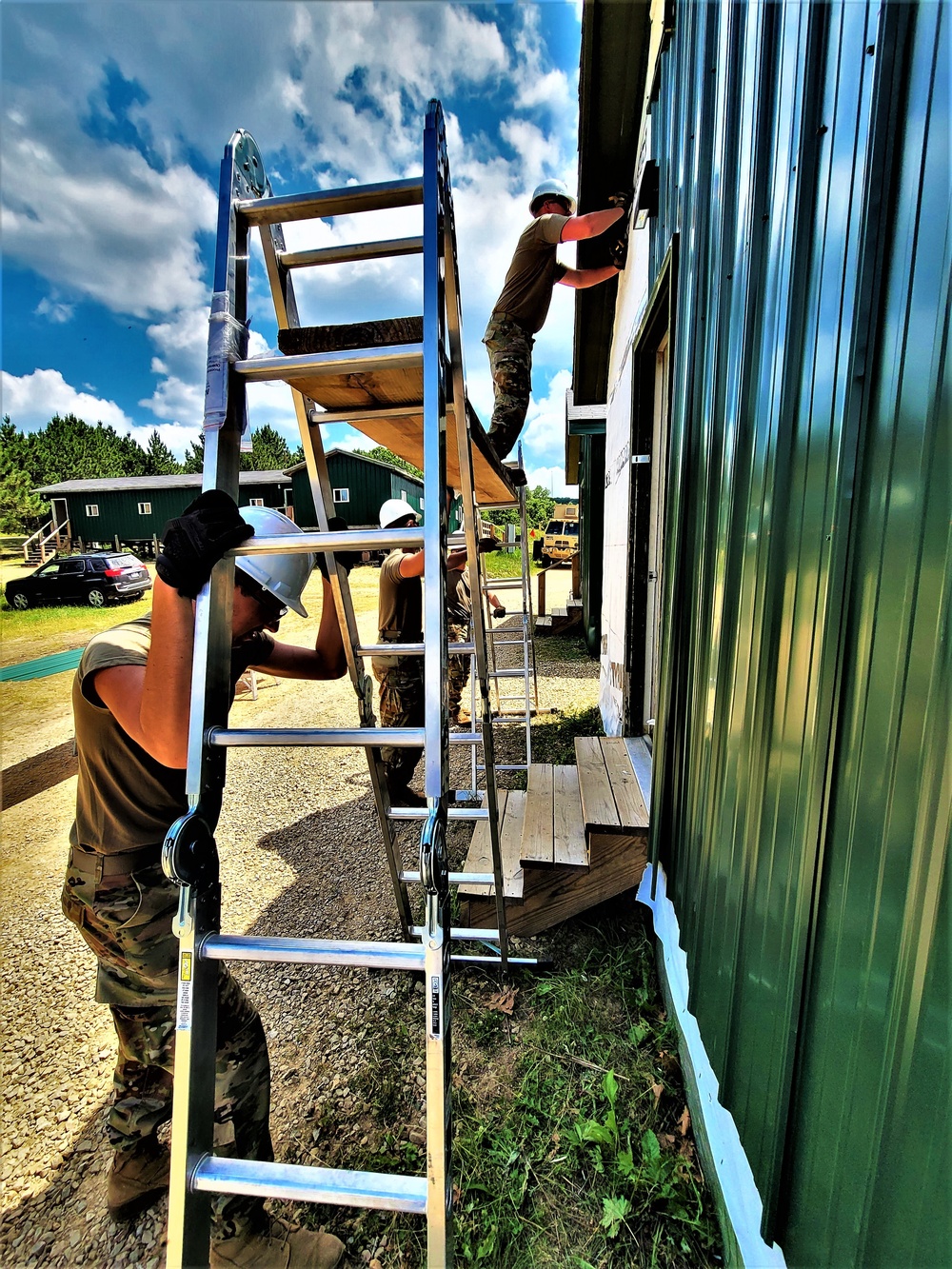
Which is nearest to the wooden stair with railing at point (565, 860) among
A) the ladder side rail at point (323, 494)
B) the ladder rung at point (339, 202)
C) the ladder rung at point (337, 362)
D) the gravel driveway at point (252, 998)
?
the ladder side rail at point (323, 494)

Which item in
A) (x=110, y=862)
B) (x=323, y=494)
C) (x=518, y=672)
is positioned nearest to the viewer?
(x=110, y=862)

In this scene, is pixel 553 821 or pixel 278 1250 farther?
pixel 553 821

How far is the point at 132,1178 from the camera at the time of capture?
6.35 feet

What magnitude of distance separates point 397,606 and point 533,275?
8.35 feet

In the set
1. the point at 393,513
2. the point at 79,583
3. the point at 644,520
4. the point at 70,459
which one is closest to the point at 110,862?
the point at 393,513

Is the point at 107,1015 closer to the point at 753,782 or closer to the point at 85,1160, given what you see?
the point at 85,1160

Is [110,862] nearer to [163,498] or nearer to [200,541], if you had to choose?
[200,541]

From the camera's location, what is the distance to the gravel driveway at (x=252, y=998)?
2010 millimetres

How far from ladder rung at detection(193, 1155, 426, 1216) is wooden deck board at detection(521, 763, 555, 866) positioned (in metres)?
1.64

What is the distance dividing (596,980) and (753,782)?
1.88 meters

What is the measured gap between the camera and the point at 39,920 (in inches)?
144

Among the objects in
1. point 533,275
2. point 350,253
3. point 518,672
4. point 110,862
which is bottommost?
point 518,672

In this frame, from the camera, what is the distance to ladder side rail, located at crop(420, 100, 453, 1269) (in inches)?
45.1

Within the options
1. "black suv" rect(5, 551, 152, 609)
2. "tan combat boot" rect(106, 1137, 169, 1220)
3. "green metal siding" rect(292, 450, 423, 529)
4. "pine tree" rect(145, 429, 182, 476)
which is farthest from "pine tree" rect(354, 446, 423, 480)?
"pine tree" rect(145, 429, 182, 476)
